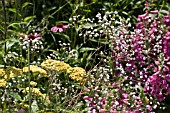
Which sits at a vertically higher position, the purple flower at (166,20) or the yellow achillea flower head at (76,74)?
the purple flower at (166,20)

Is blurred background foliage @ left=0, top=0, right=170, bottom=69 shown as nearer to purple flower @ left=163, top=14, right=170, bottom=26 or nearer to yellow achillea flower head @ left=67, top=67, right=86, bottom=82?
purple flower @ left=163, top=14, right=170, bottom=26

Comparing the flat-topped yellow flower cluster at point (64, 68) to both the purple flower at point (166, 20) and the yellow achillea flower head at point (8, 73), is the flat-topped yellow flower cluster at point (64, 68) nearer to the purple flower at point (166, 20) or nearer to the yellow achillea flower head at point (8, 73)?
the yellow achillea flower head at point (8, 73)

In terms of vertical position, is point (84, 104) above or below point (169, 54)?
below

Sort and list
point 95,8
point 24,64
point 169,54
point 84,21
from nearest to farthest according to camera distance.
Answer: point 24,64 < point 169,54 < point 84,21 < point 95,8

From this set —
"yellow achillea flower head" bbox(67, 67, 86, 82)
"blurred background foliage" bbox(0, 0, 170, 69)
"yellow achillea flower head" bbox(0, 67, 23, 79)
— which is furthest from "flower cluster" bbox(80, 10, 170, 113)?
"yellow achillea flower head" bbox(0, 67, 23, 79)

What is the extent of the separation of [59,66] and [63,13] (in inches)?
74.3

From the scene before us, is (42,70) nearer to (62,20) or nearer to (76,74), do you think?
(76,74)

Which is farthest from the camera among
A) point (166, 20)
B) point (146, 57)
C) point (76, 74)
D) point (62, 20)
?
point (62, 20)

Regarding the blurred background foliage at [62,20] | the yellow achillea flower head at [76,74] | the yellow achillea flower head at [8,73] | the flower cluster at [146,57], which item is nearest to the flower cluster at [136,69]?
the flower cluster at [146,57]

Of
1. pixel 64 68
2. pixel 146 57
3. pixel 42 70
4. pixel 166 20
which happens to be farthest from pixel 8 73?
pixel 166 20

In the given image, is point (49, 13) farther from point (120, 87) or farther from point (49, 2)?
point (120, 87)

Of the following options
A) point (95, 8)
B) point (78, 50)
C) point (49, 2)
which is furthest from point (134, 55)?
point (49, 2)

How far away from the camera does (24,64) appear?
3994mm

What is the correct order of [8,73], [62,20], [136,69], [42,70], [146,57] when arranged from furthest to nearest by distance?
[62,20]
[146,57]
[136,69]
[42,70]
[8,73]
